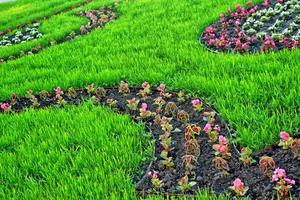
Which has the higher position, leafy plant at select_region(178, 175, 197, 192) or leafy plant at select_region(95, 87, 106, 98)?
leafy plant at select_region(178, 175, 197, 192)

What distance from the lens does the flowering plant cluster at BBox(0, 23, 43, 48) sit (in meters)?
14.2

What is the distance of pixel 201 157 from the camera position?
17.9 feet

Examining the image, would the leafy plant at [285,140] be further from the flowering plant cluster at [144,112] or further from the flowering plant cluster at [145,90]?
the flowering plant cluster at [145,90]

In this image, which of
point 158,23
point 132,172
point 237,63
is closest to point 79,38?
point 158,23

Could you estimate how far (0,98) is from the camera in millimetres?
8891

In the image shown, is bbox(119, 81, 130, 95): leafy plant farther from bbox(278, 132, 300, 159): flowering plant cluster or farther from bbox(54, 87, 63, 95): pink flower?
bbox(278, 132, 300, 159): flowering plant cluster

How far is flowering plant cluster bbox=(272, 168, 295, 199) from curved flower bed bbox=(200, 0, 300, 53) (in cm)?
399

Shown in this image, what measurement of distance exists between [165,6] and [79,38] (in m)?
3.15

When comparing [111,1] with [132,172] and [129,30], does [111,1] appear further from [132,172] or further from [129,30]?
[132,172]

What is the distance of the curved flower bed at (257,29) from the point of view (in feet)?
28.0

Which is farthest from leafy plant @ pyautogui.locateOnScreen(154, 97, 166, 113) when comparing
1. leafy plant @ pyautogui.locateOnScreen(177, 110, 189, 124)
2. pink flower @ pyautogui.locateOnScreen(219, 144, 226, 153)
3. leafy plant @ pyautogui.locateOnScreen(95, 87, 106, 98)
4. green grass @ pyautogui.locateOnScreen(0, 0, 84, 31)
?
green grass @ pyautogui.locateOnScreen(0, 0, 84, 31)

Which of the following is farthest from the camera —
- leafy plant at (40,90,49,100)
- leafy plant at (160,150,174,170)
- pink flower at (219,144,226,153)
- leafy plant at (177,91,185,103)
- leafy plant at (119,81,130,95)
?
leafy plant at (40,90,49,100)

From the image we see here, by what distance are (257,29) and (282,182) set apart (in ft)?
20.1

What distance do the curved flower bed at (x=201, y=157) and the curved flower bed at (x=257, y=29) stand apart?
2224mm
